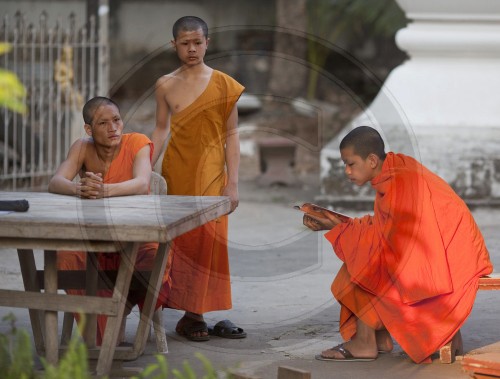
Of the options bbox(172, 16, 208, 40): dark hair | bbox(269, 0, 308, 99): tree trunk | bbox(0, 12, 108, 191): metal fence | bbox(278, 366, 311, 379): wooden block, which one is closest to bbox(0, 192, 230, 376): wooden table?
bbox(278, 366, 311, 379): wooden block

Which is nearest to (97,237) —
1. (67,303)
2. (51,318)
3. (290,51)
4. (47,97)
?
(67,303)

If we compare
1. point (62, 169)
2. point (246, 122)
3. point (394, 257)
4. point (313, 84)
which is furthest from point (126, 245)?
point (313, 84)

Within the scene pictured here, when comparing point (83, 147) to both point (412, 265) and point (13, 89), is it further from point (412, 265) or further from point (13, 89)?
point (13, 89)

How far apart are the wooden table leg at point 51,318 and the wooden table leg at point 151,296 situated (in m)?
0.40

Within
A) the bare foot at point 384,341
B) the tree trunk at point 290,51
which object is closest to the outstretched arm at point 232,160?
the bare foot at point 384,341

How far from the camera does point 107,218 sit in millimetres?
3586

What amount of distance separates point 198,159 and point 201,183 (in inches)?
4.8

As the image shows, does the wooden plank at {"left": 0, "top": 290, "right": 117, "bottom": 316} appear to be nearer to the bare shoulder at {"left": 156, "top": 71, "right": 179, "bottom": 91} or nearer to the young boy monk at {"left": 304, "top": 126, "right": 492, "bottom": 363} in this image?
the young boy monk at {"left": 304, "top": 126, "right": 492, "bottom": 363}

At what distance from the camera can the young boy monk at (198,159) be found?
4711 mm

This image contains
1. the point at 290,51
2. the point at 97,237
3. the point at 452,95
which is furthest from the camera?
the point at 290,51

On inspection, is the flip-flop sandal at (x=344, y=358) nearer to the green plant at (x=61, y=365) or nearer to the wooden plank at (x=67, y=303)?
the wooden plank at (x=67, y=303)

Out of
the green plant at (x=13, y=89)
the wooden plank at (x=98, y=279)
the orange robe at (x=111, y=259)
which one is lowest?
the wooden plank at (x=98, y=279)

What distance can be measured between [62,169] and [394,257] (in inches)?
55.7

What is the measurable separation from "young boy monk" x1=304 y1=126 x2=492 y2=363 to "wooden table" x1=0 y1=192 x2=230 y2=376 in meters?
0.57
